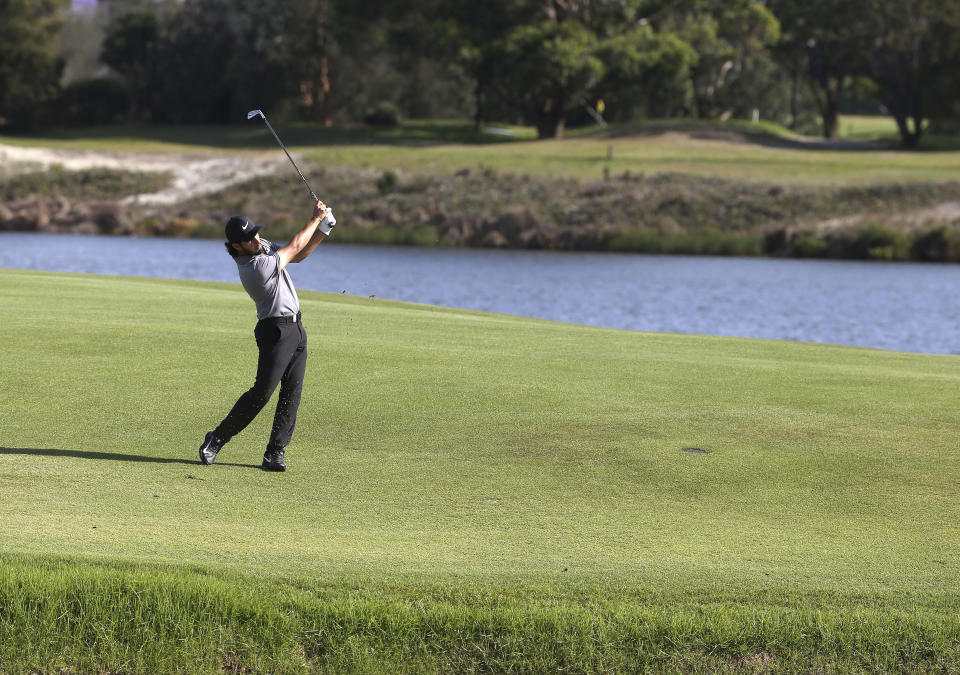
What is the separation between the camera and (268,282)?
9.20 meters

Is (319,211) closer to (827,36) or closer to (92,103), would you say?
(827,36)

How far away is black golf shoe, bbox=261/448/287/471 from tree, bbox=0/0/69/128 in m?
96.3

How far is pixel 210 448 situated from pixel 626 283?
116 ft

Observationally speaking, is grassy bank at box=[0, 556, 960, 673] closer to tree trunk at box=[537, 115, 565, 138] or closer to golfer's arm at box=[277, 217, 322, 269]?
golfer's arm at box=[277, 217, 322, 269]

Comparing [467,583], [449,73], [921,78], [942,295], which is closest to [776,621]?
[467,583]

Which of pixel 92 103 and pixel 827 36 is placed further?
pixel 92 103

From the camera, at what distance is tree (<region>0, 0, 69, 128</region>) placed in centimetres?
9775

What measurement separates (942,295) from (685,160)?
3183 centimetres

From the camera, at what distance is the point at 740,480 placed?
9.52 meters

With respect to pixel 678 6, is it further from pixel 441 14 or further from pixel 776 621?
pixel 776 621

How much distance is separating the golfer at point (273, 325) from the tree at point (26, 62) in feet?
315

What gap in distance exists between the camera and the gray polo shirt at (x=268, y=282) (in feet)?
30.0

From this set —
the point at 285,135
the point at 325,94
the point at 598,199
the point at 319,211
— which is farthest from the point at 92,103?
the point at 319,211

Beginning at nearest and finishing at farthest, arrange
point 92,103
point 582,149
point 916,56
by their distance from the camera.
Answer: point 582,149 → point 916,56 → point 92,103
